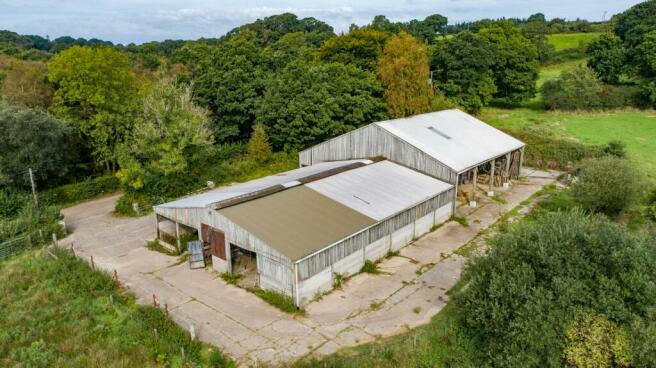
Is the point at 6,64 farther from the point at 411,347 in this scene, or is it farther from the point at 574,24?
the point at 574,24

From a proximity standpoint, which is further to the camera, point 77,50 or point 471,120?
point 471,120

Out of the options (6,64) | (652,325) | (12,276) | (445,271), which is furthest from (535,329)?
(6,64)

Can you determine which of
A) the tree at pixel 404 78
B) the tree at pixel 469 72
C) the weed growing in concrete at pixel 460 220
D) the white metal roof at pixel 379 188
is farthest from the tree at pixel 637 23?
the white metal roof at pixel 379 188

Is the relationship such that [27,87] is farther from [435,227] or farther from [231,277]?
[435,227]

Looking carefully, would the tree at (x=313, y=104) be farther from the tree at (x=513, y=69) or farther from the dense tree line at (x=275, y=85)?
the tree at (x=513, y=69)

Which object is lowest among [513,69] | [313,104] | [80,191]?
[80,191]

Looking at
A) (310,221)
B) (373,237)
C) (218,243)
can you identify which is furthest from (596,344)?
(218,243)

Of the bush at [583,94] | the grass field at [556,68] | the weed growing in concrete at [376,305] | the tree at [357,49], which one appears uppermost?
→ the tree at [357,49]
